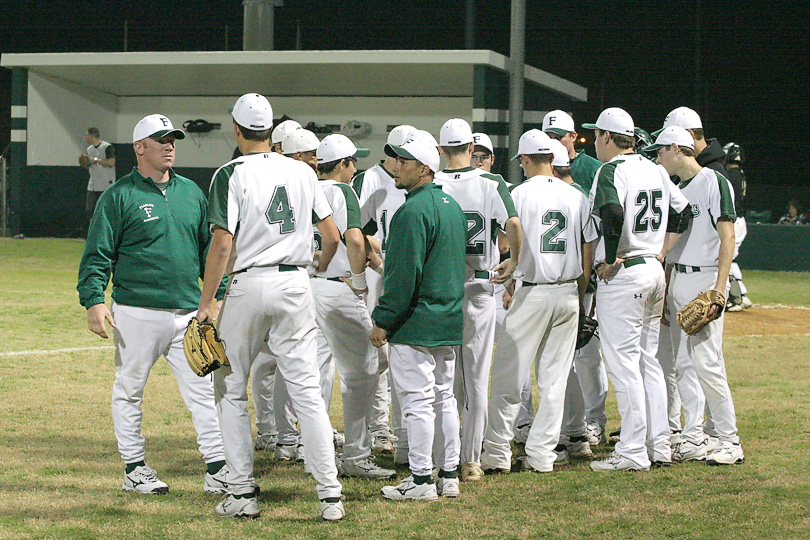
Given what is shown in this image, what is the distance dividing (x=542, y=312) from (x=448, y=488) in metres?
1.23

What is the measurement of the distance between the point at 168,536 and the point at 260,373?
1908 mm

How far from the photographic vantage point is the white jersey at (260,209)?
4828 millimetres

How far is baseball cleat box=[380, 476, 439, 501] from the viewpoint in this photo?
207 inches

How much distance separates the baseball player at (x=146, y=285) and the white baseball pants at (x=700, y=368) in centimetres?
295

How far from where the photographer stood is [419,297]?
5.26 meters

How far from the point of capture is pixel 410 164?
5.27m

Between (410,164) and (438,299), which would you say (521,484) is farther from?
(410,164)

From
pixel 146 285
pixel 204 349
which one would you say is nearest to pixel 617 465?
pixel 204 349

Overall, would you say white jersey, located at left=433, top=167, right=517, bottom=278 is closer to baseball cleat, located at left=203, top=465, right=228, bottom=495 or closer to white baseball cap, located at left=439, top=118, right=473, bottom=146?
white baseball cap, located at left=439, top=118, right=473, bottom=146

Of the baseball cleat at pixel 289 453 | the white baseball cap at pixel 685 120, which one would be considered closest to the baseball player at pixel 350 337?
the baseball cleat at pixel 289 453

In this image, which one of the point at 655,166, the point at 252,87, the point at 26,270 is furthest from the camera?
the point at 252,87

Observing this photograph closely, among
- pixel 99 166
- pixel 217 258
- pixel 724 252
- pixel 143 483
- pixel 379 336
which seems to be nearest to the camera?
pixel 217 258

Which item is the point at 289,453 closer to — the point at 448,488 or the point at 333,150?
the point at 448,488

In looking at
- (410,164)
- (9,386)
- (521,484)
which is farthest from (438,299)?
(9,386)
